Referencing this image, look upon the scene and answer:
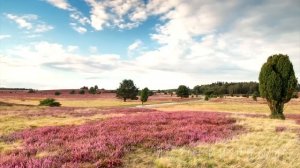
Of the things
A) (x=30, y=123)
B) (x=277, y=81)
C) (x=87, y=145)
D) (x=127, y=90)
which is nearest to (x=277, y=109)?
(x=277, y=81)

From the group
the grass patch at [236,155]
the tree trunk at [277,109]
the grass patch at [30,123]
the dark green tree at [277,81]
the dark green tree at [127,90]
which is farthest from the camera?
the dark green tree at [127,90]

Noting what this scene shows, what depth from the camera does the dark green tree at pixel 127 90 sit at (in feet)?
428

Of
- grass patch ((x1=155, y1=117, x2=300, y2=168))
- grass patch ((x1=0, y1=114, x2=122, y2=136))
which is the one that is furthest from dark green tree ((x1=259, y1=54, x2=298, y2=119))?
grass patch ((x1=0, y1=114, x2=122, y2=136))

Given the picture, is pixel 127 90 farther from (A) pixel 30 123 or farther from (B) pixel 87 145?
(B) pixel 87 145

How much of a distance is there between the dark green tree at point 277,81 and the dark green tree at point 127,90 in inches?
3913

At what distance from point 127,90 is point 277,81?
101m

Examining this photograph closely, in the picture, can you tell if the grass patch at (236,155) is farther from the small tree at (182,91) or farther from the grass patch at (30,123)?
the small tree at (182,91)

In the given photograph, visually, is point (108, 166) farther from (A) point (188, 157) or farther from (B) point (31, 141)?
(B) point (31, 141)

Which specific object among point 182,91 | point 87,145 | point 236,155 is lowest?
point 236,155

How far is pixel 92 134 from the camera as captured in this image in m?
17.1

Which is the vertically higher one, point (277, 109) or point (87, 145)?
point (277, 109)

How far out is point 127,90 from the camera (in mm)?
130875

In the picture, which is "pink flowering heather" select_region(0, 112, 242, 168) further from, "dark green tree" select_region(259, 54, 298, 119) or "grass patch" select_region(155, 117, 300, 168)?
"dark green tree" select_region(259, 54, 298, 119)

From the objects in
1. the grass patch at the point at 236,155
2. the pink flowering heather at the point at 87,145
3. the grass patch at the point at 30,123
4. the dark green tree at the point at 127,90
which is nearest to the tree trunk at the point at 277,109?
the pink flowering heather at the point at 87,145
